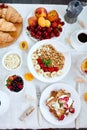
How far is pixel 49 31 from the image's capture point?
1.40 metres

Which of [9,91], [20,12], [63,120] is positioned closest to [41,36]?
[20,12]

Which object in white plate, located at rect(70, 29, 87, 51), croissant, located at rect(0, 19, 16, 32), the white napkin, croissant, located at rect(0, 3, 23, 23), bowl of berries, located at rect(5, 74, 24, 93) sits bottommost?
the white napkin

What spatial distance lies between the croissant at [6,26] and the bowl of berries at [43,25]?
78mm

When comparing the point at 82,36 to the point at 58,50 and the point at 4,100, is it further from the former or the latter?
the point at 4,100

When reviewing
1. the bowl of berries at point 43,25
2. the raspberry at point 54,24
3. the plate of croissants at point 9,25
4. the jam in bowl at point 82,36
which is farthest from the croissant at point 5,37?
the jam in bowl at point 82,36

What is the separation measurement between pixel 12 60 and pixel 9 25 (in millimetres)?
172

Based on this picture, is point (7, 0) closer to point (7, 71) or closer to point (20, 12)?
point (20, 12)

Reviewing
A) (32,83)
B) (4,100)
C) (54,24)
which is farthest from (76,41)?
(4,100)

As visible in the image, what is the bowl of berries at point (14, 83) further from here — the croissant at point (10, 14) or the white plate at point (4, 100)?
Result: the croissant at point (10, 14)

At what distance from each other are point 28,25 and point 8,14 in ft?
0.38

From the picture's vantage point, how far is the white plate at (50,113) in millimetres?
1308

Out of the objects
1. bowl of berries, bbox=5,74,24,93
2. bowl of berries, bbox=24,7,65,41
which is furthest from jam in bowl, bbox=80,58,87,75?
bowl of berries, bbox=5,74,24,93

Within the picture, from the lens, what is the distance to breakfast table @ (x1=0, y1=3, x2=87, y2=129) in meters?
1.31

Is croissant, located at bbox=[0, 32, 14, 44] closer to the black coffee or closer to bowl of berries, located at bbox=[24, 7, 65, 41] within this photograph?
bowl of berries, located at bbox=[24, 7, 65, 41]
